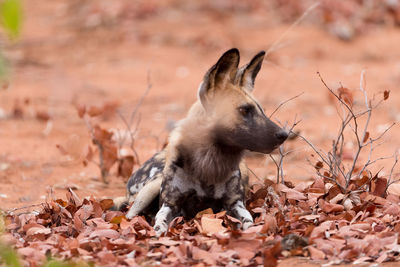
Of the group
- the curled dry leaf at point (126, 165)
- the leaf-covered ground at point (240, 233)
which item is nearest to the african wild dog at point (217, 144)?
the leaf-covered ground at point (240, 233)

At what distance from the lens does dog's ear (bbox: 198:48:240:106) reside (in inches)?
137

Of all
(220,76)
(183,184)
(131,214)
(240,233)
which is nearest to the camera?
(240,233)

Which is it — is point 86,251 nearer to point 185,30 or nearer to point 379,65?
point 379,65

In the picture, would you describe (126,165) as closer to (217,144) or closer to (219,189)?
(219,189)

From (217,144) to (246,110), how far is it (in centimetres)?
27

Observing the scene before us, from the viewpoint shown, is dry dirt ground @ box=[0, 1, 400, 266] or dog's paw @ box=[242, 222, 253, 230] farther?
dry dirt ground @ box=[0, 1, 400, 266]

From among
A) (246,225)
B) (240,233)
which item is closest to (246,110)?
(246,225)

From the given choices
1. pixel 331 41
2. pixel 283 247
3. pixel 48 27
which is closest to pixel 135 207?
pixel 283 247

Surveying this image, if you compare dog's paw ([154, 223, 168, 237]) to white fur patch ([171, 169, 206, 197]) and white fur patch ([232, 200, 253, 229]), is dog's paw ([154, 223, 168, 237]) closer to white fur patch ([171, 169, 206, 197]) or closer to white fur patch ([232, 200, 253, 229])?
white fur patch ([171, 169, 206, 197])

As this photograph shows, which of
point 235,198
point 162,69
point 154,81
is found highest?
point 162,69

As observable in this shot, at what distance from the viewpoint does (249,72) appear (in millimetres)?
3766

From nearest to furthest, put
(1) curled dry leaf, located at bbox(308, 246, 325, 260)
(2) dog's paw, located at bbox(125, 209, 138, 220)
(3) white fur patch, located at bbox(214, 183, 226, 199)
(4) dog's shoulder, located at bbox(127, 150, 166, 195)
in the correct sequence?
(1) curled dry leaf, located at bbox(308, 246, 325, 260), (3) white fur patch, located at bbox(214, 183, 226, 199), (2) dog's paw, located at bbox(125, 209, 138, 220), (4) dog's shoulder, located at bbox(127, 150, 166, 195)

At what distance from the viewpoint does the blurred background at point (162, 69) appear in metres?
5.96

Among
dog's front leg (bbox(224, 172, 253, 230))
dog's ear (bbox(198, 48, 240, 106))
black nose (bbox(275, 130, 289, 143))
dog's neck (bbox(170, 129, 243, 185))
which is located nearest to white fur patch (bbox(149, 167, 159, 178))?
dog's neck (bbox(170, 129, 243, 185))
